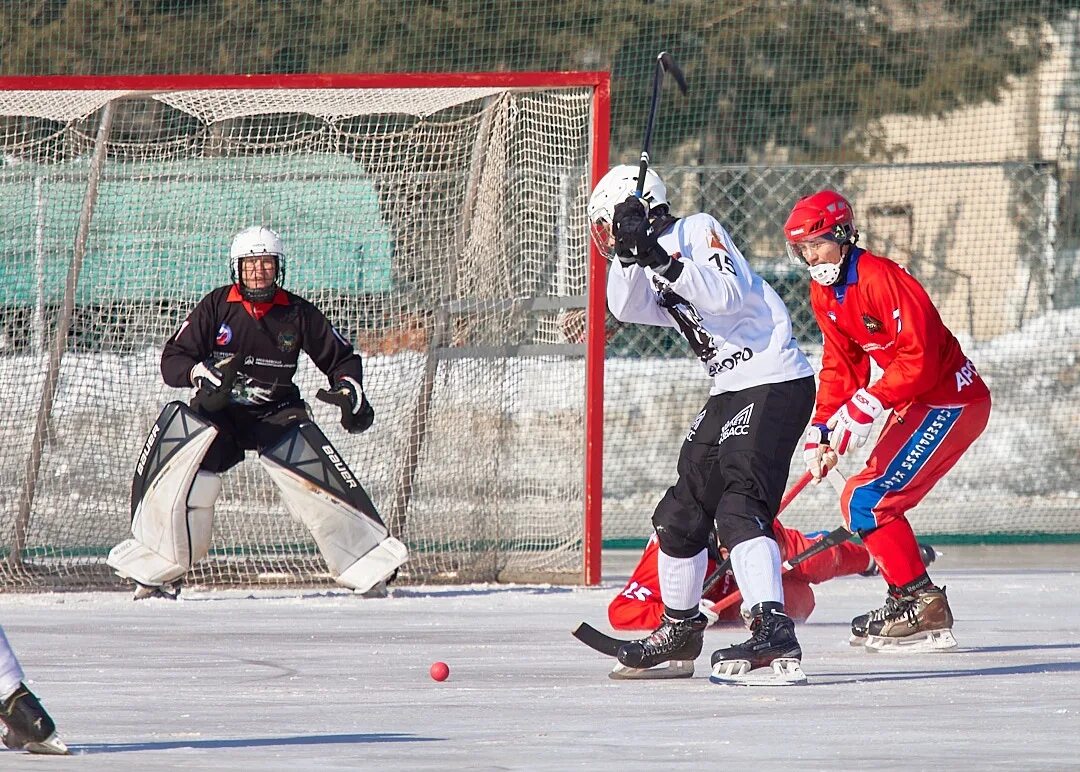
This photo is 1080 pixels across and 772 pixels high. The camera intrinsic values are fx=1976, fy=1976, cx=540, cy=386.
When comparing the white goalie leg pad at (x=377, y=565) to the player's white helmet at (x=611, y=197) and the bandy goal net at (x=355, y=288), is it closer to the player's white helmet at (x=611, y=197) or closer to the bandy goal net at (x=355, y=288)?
the bandy goal net at (x=355, y=288)

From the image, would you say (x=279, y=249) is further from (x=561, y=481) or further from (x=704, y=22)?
(x=704, y=22)

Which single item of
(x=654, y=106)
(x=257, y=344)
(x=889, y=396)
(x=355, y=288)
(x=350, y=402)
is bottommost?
(x=350, y=402)

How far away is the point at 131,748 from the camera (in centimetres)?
402

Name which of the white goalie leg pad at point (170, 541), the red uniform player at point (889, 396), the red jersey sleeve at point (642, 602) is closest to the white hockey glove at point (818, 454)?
the red uniform player at point (889, 396)

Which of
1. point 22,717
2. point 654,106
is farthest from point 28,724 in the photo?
point 654,106

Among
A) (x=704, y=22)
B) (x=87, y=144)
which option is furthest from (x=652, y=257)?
(x=704, y=22)

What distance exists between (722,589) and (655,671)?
1.13 meters

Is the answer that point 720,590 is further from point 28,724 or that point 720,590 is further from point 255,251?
point 28,724

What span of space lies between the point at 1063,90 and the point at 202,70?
241 inches

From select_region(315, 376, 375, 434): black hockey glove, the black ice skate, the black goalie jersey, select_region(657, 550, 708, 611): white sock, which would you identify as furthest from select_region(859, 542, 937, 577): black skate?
the black goalie jersey

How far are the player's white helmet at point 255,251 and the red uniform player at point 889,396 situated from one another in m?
2.39

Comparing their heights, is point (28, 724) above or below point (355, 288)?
below

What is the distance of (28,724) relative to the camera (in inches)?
152

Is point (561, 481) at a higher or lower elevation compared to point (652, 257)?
lower
